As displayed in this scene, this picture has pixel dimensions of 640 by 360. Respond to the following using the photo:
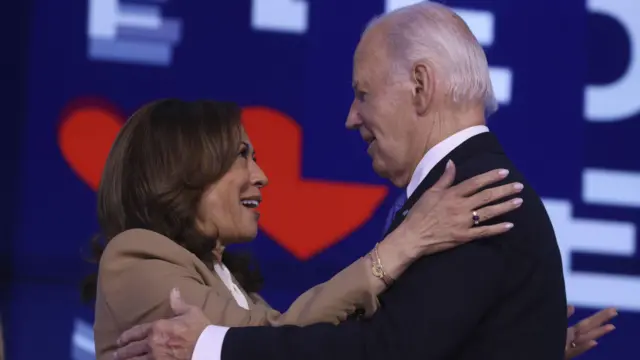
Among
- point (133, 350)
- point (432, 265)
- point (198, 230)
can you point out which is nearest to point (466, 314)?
point (432, 265)

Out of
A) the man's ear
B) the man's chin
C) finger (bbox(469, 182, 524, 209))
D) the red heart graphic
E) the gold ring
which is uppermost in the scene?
the man's ear

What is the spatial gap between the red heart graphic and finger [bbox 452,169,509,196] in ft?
5.17

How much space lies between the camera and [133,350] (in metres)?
1.82

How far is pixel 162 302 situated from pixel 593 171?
188 cm

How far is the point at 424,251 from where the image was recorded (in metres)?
1.67

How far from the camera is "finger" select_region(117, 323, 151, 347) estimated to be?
1805 mm

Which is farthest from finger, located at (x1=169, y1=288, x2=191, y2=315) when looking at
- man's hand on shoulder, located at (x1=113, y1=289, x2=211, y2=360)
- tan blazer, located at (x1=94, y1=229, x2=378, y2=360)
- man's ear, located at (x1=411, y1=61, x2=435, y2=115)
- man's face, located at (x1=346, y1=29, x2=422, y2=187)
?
man's ear, located at (x1=411, y1=61, x2=435, y2=115)

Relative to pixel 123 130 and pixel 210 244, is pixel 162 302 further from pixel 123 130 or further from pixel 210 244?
pixel 123 130

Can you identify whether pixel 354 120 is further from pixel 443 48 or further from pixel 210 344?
pixel 210 344

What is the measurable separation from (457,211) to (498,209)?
7 centimetres

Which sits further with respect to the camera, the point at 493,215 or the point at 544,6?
the point at 544,6

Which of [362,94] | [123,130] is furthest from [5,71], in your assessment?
[362,94]

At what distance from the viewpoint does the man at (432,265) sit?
5.22 ft

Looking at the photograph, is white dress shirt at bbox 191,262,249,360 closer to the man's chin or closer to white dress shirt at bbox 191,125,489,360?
white dress shirt at bbox 191,125,489,360
